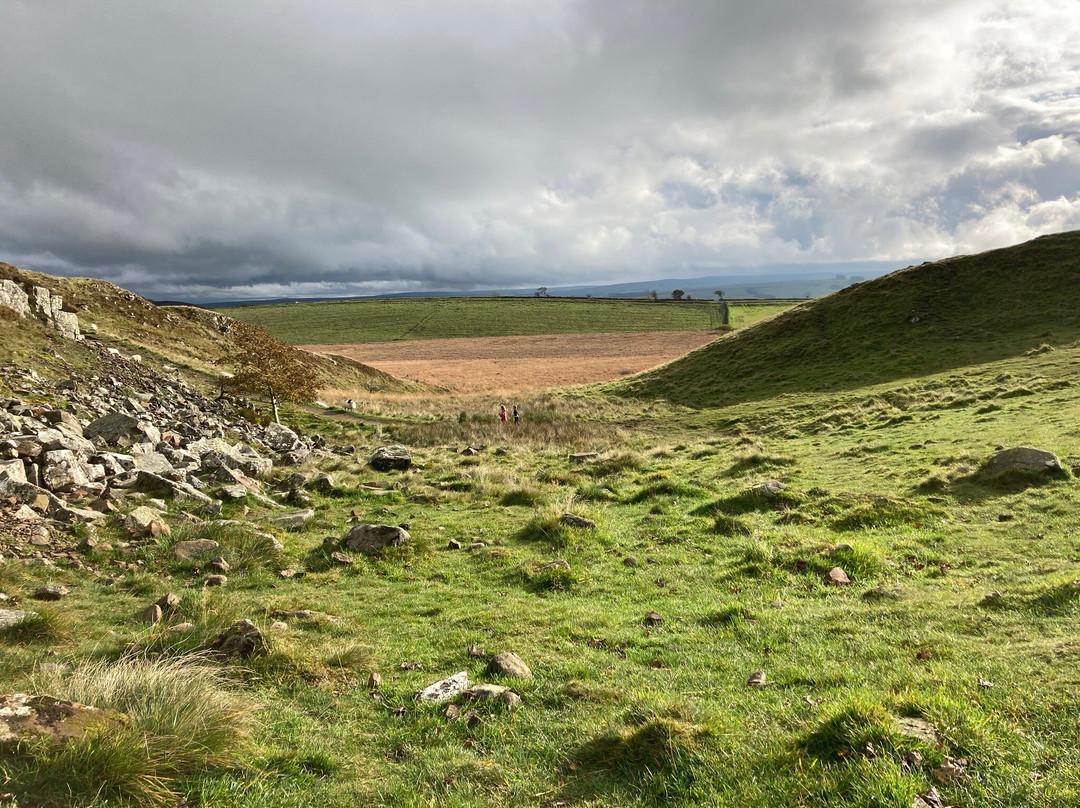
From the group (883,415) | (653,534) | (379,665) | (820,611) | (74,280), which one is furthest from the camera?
(74,280)

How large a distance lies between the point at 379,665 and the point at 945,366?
44.1 m

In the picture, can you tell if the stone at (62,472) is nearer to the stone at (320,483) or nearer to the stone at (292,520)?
the stone at (292,520)

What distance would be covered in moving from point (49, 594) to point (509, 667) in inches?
285

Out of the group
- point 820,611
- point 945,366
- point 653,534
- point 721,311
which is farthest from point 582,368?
point 721,311

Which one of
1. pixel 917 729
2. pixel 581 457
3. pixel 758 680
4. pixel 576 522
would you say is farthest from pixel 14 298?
pixel 917 729

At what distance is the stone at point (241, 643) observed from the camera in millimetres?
6516

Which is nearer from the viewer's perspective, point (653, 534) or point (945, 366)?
point (653, 534)

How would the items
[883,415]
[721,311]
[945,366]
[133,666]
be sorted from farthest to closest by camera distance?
[721,311], [945,366], [883,415], [133,666]

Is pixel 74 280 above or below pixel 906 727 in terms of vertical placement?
above

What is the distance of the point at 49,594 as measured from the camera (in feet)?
27.3

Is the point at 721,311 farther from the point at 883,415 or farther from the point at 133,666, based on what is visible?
the point at 133,666

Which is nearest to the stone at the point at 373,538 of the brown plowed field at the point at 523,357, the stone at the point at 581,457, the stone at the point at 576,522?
the stone at the point at 576,522

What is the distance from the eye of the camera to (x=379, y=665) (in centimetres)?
688

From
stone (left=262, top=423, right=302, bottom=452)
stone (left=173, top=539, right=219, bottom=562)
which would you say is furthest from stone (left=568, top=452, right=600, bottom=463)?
stone (left=173, top=539, right=219, bottom=562)
